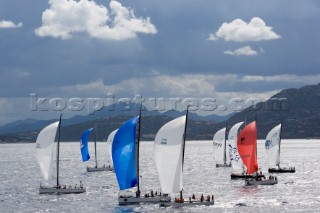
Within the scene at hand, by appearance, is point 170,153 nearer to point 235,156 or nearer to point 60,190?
point 60,190

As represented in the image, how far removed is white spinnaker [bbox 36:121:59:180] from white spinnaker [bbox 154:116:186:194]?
2712 cm

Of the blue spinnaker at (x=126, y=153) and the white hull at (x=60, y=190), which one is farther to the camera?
the white hull at (x=60, y=190)

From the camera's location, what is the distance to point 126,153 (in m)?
84.9

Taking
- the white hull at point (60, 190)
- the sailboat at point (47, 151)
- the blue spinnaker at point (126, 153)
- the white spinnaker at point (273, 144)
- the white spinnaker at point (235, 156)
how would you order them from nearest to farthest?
the blue spinnaker at point (126, 153), the sailboat at point (47, 151), the white hull at point (60, 190), the white spinnaker at point (235, 156), the white spinnaker at point (273, 144)

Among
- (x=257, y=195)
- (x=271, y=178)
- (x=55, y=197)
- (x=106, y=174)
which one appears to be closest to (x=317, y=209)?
(x=257, y=195)

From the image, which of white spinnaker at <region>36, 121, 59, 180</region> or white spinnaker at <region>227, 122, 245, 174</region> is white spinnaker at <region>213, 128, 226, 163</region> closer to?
white spinnaker at <region>227, 122, 245, 174</region>

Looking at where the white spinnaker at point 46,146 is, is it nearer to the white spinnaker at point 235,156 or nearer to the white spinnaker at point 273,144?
the white spinnaker at point 235,156

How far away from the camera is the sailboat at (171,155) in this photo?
80.1 metres

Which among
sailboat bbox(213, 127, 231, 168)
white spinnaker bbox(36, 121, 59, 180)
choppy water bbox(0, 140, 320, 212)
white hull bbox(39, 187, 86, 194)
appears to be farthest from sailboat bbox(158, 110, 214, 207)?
sailboat bbox(213, 127, 231, 168)

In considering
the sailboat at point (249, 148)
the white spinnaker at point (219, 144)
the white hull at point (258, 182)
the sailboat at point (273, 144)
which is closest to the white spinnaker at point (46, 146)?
the sailboat at point (249, 148)

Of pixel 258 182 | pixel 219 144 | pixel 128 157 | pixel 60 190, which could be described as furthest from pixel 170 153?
pixel 219 144

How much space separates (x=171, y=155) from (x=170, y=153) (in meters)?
0.41

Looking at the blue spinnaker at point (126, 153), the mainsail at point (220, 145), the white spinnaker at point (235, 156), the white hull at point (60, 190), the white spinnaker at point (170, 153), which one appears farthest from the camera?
the mainsail at point (220, 145)

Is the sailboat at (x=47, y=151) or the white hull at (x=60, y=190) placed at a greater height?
the sailboat at (x=47, y=151)
